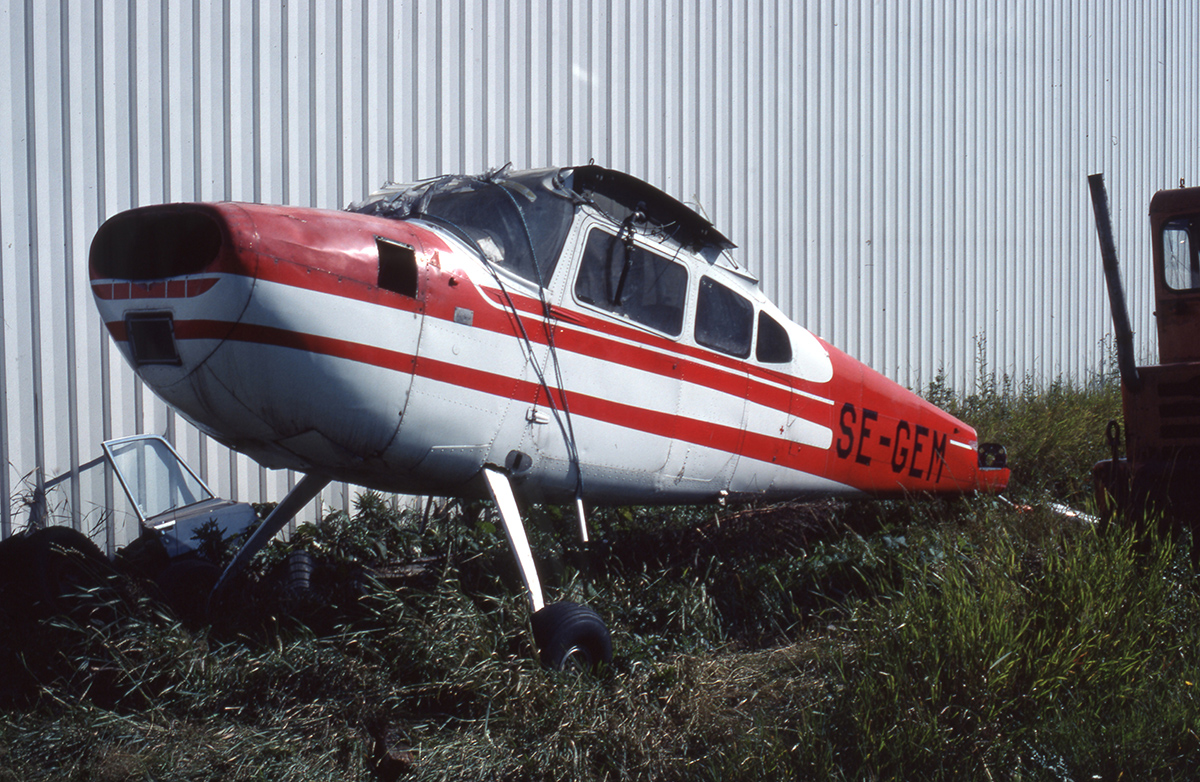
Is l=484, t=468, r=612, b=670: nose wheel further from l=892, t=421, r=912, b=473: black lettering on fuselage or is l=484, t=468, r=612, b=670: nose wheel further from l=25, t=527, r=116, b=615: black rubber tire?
l=892, t=421, r=912, b=473: black lettering on fuselage

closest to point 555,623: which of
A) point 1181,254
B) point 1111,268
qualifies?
point 1111,268

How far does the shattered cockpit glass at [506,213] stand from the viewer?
3.65m

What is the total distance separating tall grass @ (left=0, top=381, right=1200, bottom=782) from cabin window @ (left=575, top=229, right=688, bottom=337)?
1341 millimetres

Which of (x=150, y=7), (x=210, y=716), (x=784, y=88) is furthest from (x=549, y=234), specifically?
(x=784, y=88)

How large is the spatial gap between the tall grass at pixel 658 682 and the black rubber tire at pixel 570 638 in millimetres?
79

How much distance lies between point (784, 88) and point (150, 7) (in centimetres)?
587

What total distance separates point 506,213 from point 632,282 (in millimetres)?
689

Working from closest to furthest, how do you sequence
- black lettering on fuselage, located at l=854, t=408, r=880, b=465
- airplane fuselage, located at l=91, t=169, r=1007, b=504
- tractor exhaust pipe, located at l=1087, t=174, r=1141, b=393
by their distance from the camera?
airplane fuselage, located at l=91, t=169, r=1007, b=504 < tractor exhaust pipe, located at l=1087, t=174, r=1141, b=393 < black lettering on fuselage, located at l=854, t=408, r=880, b=465

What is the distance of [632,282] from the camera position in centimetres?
402

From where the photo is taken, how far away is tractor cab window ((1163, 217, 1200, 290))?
507cm

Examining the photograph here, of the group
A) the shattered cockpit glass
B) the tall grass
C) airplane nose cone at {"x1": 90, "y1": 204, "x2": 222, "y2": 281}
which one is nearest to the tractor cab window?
the tall grass

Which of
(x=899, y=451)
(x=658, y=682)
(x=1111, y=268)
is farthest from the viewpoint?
(x=899, y=451)

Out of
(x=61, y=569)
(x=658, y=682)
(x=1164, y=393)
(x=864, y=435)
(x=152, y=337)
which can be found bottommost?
(x=658, y=682)

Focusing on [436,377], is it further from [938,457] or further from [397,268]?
[938,457]
